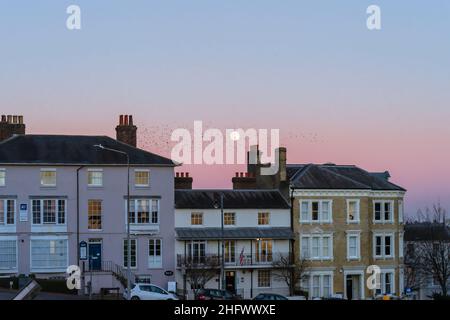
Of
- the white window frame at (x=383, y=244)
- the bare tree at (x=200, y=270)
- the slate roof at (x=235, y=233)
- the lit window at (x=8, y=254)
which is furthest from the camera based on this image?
the white window frame at (x=383, y=244)

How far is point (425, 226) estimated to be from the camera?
349ft

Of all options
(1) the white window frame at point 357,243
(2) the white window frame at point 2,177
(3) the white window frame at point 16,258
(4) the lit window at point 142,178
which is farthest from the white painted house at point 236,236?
(2) the white window frame at point 2,177

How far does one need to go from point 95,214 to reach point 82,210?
97 cm

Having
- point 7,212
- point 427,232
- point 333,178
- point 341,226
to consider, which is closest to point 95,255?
point 7,212

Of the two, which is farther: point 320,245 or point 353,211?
point 353,211

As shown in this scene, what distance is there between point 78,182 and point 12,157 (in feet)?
16.2

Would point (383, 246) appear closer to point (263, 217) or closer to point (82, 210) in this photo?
point (263, 217)

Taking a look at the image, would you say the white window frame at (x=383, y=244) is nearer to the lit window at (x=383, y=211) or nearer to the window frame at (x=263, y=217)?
the lit window at (x=383, y=211)

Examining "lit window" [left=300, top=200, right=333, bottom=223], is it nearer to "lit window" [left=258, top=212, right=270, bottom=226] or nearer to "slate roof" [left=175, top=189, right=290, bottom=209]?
"slate roof" [left=175, top=189, right=290, bottom=209]

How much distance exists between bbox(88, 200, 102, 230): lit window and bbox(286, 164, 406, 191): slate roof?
1485cm

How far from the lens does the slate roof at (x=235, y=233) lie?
67312mm

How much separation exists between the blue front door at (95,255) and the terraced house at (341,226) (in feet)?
45.8

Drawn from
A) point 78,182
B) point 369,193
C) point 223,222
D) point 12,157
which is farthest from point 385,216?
point 12,157

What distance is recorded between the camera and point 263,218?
230ft
